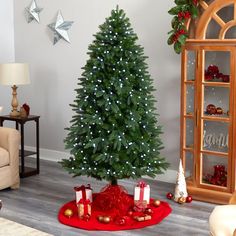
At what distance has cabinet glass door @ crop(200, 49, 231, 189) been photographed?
4504 millimetres

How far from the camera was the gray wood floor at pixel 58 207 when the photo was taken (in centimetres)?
391

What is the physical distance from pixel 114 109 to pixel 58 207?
1084 mm

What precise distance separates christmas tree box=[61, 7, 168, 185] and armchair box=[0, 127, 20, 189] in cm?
91

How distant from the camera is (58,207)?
4.46m

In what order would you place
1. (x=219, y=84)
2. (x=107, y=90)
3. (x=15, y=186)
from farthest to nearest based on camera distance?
Answer: (x=15, y=186) → (x=219, y=84) → (x=107, y=90)

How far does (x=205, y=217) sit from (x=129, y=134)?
96 centimetres

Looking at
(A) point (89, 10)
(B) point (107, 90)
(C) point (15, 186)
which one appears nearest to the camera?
(B) point (107, 90)

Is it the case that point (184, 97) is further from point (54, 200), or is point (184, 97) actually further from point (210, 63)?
point (54, 200)

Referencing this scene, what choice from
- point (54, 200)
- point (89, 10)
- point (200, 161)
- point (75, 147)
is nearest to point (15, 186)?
point (54, 200)

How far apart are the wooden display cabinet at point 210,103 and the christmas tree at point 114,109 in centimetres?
60

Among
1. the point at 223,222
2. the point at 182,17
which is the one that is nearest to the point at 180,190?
the point at 182,17

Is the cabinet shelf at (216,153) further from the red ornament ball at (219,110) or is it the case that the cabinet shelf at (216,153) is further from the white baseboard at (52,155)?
the white baseboard at (52,155)

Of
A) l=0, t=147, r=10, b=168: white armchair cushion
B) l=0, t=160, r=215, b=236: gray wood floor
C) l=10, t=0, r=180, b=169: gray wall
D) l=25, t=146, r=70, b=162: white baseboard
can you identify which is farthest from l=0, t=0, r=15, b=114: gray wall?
l=0, t=147, r=10, b=168: white armchair cushion

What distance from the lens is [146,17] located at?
5.36 meters
